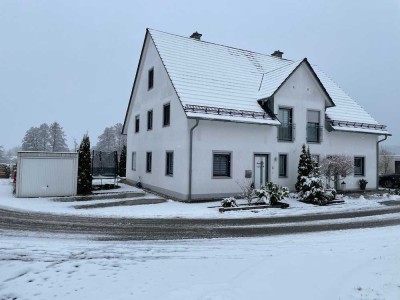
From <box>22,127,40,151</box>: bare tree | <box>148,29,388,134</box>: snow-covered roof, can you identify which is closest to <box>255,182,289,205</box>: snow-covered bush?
<box>148,29,388,134</box>: snow-covered roof

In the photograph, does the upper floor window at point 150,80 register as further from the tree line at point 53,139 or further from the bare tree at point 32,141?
the bare tree at point 32,141

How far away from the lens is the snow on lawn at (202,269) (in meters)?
4.79

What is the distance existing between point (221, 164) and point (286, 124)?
5409mm

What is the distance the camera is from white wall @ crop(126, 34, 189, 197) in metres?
16.1

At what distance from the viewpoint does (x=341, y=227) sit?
10.2 meters

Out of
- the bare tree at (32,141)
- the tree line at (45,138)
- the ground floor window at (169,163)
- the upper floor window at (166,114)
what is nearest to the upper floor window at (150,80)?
the upper floor window at (166,114)

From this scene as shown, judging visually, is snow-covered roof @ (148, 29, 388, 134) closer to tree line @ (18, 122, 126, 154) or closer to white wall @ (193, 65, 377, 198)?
white wall @ (193, 65, 377, 198)

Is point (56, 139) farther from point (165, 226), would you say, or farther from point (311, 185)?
point (165, 226)

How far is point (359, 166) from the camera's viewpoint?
878 inches

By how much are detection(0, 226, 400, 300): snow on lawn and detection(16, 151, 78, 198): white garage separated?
8.54 m

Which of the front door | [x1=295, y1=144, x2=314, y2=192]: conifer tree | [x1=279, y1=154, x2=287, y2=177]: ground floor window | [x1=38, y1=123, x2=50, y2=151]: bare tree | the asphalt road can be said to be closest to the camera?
the asphalt road

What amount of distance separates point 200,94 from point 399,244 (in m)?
11.7

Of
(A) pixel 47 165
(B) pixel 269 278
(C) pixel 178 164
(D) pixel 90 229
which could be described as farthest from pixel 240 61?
(B) pixel 269 278

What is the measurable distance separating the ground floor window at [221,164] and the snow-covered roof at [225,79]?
2.02 meters
